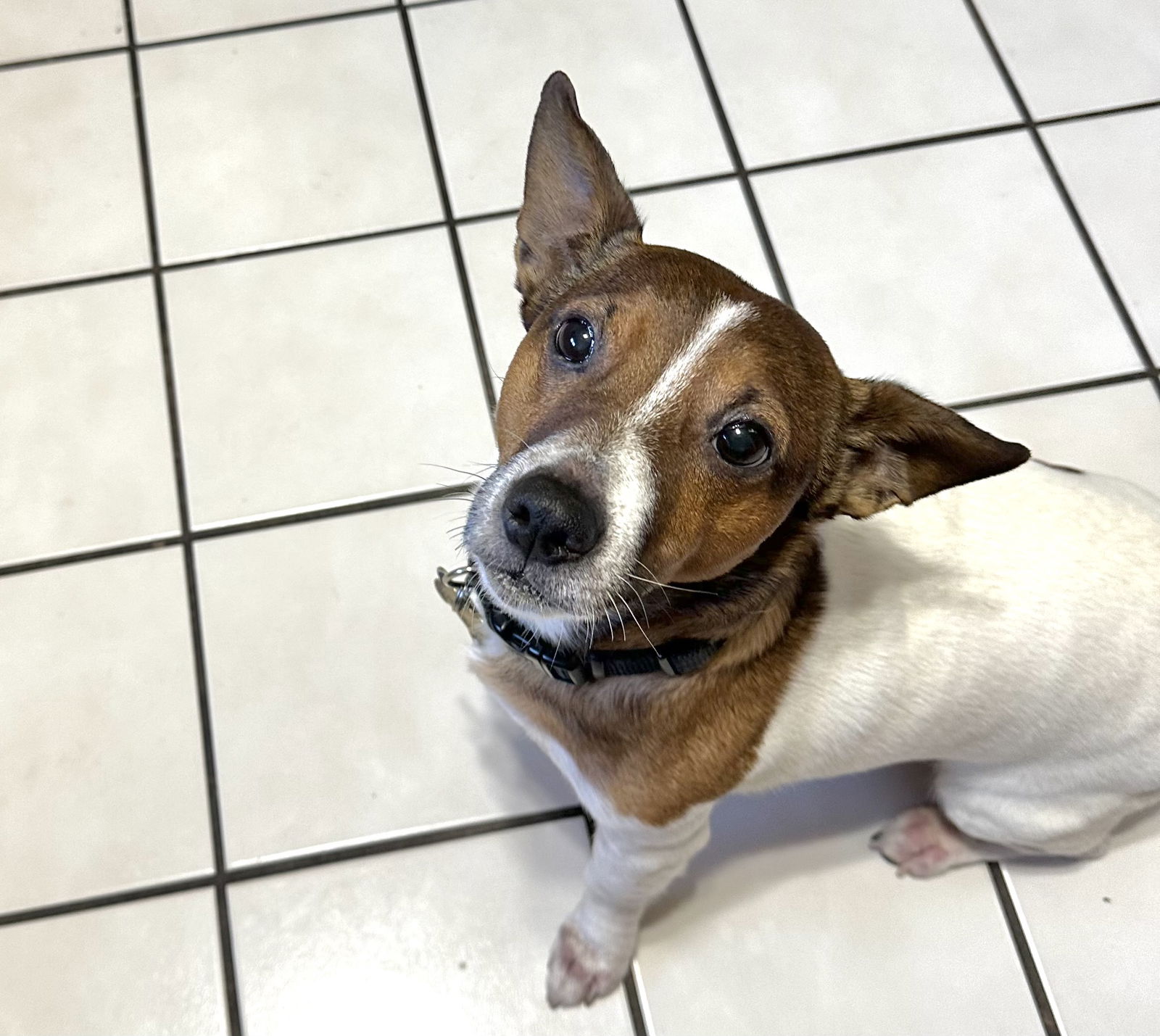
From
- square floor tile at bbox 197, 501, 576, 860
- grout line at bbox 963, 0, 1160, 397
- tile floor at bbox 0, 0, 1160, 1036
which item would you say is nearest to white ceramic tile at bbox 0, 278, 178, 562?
tile floor at bbox 0, 0, 1160, 1036

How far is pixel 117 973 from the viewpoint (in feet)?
6.37

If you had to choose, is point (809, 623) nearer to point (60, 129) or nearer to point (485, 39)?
point (485, 39)

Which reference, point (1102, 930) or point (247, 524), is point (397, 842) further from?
point (1102, 930)

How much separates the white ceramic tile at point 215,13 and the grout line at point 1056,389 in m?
1.72

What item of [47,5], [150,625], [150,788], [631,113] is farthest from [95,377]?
[631,113]

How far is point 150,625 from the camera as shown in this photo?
218 cm

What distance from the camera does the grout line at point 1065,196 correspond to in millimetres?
2477

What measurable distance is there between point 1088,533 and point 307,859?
1.41 metres

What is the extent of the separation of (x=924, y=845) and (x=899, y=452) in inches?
35.4

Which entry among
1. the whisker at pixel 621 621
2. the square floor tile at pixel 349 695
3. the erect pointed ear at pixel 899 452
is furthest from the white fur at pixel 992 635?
the square floor tile at pixel 349 695

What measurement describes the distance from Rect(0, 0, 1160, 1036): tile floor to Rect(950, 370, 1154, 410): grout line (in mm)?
13

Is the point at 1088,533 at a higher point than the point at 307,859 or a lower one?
higher

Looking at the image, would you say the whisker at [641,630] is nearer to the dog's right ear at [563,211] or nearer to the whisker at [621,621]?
the whisker at [621,621]

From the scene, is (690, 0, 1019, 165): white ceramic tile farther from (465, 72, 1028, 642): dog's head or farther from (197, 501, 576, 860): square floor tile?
(465, 72, 1028, 642): dog's head
